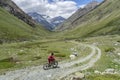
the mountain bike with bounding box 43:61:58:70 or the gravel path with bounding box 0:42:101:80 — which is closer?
the gravel path with bounding box 0:42:101:80

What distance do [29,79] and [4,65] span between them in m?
23.3

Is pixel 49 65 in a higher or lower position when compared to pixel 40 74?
higher

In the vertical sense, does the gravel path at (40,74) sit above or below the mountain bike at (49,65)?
below

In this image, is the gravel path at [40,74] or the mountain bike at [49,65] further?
the mountain bike at [49,65]

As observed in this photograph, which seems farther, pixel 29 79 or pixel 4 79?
pixel 4 79

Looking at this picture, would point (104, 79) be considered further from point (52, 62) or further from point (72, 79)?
point (52, 62)

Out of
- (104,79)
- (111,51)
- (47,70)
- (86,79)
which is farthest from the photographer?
(111,51)

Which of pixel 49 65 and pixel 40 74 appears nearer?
pixel 40 74

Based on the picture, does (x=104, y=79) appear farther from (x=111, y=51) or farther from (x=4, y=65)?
(x=111, y=51)

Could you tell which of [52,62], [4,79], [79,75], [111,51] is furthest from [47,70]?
[111,51]

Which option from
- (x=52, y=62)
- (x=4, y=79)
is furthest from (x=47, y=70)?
(x=4, y=79)

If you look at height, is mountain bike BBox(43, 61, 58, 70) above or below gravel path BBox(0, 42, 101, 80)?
above

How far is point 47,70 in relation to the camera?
47094mm

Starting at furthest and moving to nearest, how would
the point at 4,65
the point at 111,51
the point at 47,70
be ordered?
the point at 111,51
the point at 4,65
the point at 47,70
